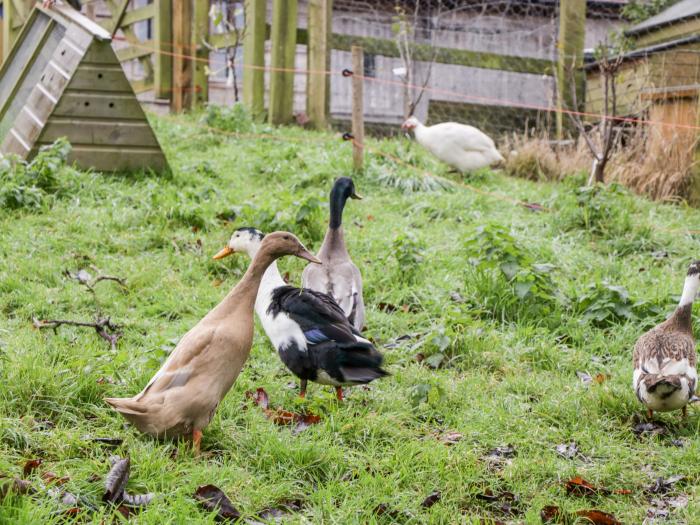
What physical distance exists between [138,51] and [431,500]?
11.1m

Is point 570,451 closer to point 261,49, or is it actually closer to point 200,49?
point 261,49

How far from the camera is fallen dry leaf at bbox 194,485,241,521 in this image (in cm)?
278

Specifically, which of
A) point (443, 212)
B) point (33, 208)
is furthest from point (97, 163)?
point (443, 212)

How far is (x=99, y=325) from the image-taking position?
445cm

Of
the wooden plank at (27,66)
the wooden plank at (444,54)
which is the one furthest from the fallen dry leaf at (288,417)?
the wooden plank at (444,54)

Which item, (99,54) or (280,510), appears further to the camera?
(99,54)

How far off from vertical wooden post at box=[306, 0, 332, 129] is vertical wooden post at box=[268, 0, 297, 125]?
0.25 m

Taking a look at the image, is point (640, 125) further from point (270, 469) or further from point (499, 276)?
point (270, 469)

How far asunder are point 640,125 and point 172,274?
21.8 feet

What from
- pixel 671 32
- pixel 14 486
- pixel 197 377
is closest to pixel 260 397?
pixel 197 377

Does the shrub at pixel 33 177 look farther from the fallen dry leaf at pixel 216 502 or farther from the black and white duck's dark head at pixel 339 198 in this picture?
the fallen dry leaf at pixel 216 502

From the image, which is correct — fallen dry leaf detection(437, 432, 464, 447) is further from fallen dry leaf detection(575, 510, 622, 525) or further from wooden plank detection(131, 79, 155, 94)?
wooden plank detection(131, 79, 155, 94)

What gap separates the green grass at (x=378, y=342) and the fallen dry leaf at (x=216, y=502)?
5cm

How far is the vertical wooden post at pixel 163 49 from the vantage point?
12023mm
